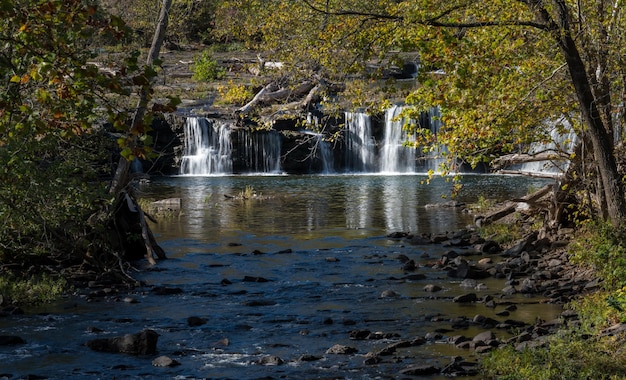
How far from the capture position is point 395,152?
43250mm

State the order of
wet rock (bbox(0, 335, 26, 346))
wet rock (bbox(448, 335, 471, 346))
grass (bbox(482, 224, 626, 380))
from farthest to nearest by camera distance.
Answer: wet rock (bbox(0, 335, 26, 346)) < wet rock (bbox(448, 335, 471, 346)) < grass (bbox(482, 224, 626, 380))

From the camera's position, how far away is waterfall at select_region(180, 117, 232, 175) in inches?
1730

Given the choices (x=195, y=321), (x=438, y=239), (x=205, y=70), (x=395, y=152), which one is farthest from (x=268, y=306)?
(x=205, y=70)

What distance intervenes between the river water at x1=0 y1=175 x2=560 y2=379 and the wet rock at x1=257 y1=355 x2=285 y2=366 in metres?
0.09

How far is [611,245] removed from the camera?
14516 mm

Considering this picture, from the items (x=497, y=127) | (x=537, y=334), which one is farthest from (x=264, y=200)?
(x=537, y=334)

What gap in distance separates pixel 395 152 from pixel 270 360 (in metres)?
32.3

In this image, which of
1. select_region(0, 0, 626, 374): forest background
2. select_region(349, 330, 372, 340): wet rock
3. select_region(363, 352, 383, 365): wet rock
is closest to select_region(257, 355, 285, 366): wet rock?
select_region(363, 352, 383, 365): wet rock

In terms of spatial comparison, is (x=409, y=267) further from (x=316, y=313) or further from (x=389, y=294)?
(x=316, y=313)

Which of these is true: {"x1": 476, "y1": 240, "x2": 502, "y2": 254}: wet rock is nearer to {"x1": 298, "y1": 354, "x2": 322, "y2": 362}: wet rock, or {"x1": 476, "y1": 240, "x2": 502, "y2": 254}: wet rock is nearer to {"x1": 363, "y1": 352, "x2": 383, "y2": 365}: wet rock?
{"x1": 363, "y1": 352, "x2": 383, "y2": 365}: wet rock

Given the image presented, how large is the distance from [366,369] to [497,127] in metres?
5.73

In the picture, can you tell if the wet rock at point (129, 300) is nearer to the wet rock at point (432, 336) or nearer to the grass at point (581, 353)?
A: the wet rock at point (432, 336)

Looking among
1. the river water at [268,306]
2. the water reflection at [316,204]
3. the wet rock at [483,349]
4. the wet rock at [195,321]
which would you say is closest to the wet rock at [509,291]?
the river water at [268,306]

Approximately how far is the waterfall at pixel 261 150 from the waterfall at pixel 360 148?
3545 millimetres
